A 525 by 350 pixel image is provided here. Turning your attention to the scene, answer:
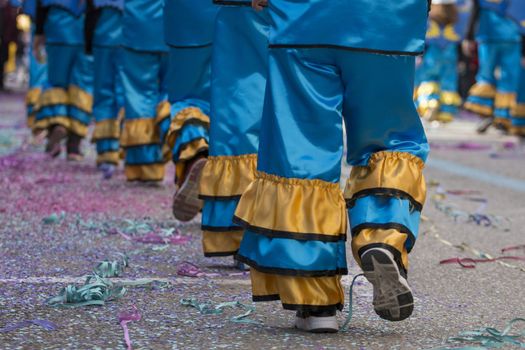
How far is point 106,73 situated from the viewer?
8.21 metres

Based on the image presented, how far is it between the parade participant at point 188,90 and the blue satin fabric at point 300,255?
171 centimetres

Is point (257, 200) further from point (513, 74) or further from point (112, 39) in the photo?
point (513, 74)

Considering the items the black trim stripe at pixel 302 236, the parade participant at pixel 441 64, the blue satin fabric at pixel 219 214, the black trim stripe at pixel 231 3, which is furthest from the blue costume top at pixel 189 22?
the parade participant at pixel 441 64

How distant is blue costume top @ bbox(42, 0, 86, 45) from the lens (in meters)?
8.77

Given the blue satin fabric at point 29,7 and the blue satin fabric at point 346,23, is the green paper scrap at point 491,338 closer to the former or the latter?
the blue satin fabric at point 346,23

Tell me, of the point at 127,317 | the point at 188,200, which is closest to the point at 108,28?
the point at 188,200

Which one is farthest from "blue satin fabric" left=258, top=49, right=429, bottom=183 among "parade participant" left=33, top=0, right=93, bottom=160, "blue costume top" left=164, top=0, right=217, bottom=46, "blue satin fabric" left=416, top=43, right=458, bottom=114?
"blue satin fabric" left=416, top=43, right=458, bottom=114

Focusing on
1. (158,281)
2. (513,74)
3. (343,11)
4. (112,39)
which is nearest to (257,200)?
(343,11)

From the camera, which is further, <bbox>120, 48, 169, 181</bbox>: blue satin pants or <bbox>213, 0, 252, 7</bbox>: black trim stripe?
<bbox>120, 48, 169, 181</bbox>: blue satin pants

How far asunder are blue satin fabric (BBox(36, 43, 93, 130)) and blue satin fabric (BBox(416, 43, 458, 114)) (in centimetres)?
825

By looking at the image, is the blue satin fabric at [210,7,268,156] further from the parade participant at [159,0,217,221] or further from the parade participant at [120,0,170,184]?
the parade participant at [120,0,170,184]

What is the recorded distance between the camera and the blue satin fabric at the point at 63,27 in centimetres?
878

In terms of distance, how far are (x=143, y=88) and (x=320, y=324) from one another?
13.3ft

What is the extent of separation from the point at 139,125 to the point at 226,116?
2946 millimetres
